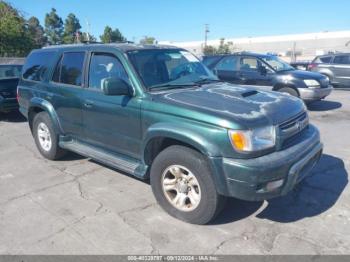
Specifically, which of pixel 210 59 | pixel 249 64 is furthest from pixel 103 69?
pixel 210 59

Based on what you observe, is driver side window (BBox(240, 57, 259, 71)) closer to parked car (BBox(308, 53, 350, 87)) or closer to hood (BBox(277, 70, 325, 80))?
hood (BBox(277, 70, 325, 80))

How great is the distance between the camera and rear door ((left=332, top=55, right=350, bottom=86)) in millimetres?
14053

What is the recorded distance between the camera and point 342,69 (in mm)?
14148

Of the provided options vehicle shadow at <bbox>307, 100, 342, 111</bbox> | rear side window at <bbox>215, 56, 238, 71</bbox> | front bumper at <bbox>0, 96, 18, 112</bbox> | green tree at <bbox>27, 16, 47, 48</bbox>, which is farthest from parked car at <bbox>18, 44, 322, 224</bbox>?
green tree at <bbox>27, 16, 47, 48</bbox>

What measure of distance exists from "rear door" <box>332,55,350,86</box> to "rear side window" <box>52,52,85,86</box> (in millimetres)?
12726

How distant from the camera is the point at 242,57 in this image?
10367 millimetres

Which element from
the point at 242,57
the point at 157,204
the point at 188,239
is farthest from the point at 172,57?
the point at 242,57

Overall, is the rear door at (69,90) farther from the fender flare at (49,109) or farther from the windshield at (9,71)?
the windshield at (9,71)

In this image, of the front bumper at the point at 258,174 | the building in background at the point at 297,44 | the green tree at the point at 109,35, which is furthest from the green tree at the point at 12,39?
the building in background at the point at 297,44

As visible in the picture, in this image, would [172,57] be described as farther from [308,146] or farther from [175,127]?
[308,146]

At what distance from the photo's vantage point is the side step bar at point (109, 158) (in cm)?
394

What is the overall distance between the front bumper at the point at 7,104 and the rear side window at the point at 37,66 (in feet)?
10.3

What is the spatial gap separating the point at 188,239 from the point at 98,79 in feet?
8.01

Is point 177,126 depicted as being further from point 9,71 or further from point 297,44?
point 297,44
